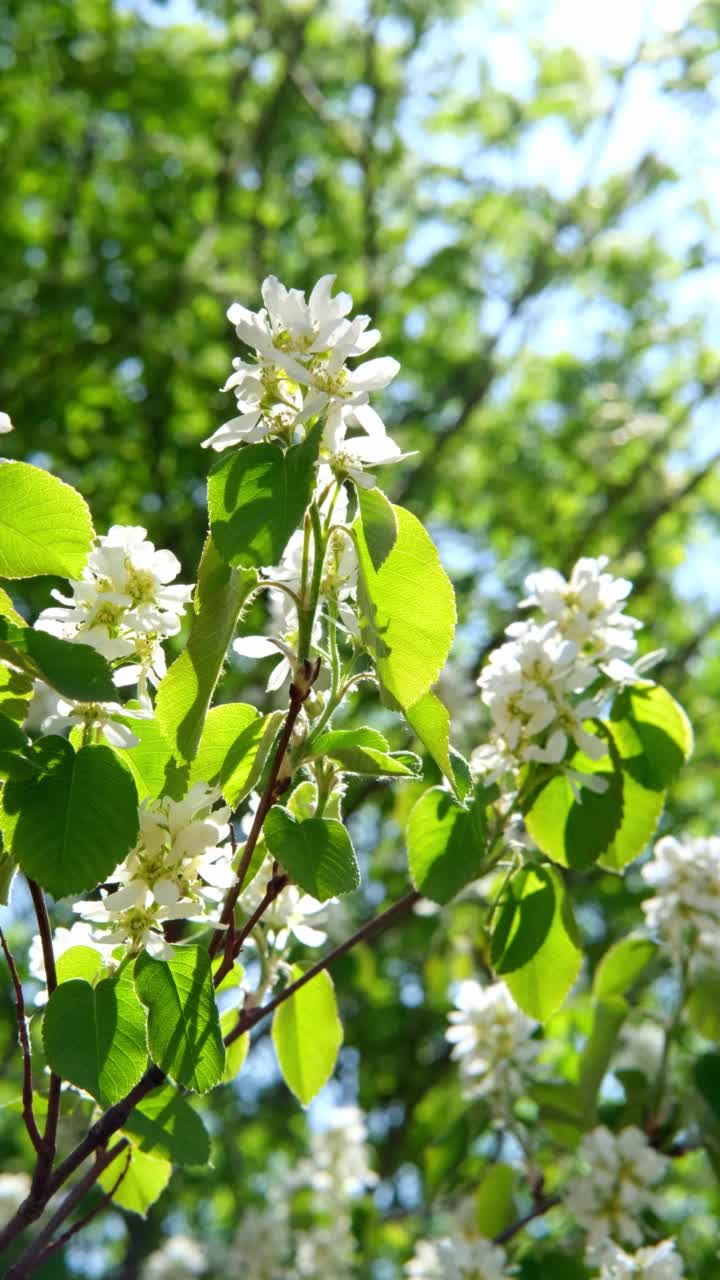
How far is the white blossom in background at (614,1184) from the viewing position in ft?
8.21

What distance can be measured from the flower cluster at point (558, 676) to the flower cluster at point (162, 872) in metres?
0.47

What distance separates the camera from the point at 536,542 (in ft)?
22.3

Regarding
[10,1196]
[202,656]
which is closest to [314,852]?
[202,656]

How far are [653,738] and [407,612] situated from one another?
1.82 feet

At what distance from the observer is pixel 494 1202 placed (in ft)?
8.67

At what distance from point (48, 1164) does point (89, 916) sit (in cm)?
22

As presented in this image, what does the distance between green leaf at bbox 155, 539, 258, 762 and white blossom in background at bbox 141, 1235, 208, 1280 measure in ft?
13.6

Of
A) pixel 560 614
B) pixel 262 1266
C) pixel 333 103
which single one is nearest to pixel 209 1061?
pixel 560 614

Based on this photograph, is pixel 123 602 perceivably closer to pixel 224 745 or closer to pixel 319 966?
pixel 224 745

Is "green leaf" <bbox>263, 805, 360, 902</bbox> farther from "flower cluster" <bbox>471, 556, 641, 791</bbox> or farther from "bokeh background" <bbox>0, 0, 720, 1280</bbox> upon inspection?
"bokeh background" <bbox>0, 0, 720, 1280</bbox>

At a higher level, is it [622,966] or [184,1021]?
[622,966]

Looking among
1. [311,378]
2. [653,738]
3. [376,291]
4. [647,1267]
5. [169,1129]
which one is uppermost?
[376,291]

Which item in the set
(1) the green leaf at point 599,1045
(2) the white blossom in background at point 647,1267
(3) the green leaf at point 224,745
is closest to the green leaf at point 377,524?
(3) the green leaf at point 224,745

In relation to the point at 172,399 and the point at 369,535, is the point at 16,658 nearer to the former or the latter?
the point at 369,535
